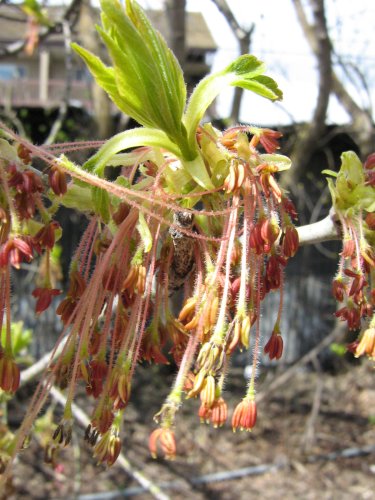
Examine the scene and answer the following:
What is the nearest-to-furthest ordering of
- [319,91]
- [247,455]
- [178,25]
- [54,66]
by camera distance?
1. [178,25]
2. [319,91]
3. [247,455]
4. [54,66]

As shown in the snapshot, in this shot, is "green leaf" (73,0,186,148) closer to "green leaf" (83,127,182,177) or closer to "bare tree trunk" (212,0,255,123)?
"green leaf" (83,127,182,177)

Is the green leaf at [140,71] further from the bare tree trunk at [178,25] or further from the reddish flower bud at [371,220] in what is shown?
the bare tree trunk at [178,25]

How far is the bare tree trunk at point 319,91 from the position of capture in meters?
3.50

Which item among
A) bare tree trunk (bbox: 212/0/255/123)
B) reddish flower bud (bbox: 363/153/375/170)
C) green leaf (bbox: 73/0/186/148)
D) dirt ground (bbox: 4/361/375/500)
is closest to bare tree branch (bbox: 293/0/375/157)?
bare tree trunk (bbox: 212/0/255/123)

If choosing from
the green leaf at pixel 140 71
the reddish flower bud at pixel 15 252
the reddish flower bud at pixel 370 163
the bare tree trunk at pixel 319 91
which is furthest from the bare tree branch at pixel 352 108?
the reddish flower bud at pixel 15 252

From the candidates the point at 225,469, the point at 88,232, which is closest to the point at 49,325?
the point at 225,469

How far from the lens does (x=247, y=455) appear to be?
4.64 metres

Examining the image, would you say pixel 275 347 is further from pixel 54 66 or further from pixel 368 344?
pixel 54 66

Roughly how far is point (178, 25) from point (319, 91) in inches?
57.0

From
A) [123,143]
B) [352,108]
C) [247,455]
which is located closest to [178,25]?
[352,108]

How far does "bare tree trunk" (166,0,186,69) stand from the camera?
297 cm

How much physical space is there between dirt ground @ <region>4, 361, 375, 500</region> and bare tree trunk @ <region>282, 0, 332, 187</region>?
2.20 metres

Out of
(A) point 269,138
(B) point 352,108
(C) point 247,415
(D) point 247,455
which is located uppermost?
(B) point 352,108

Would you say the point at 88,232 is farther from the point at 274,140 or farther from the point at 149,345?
the point at 274,140
